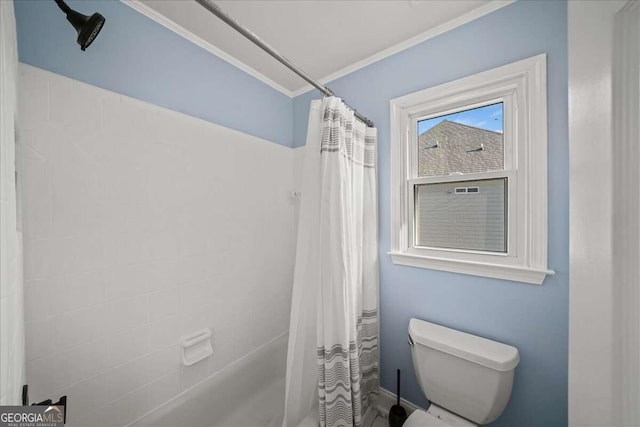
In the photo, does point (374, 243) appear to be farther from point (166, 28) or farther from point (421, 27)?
point (166, 28)

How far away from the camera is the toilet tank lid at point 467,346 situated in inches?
41.3

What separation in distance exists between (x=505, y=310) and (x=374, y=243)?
0.74m

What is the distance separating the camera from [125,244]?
1.13m

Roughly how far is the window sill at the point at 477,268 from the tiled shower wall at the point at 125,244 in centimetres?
111

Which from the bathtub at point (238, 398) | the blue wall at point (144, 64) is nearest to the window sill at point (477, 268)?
the bathtub at point (238, 398)

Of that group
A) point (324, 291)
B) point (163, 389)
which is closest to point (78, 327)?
point (163, 389)

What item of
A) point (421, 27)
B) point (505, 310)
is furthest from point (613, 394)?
point (421, 27)

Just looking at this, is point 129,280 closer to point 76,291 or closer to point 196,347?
point 76,291

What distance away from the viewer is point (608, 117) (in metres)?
0.58

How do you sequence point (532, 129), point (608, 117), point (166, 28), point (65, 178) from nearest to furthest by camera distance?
point (608, 117) → point (65, 178) → point (532, 129) → point (166, 28)

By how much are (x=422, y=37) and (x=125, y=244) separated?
79.0 inches

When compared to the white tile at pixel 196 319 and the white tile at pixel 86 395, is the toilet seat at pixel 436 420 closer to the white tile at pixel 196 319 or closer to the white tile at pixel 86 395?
the white tile at pixel 196 319

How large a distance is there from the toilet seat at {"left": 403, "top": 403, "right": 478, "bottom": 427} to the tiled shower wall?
1.12m

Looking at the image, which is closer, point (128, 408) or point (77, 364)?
point (77, 364)
